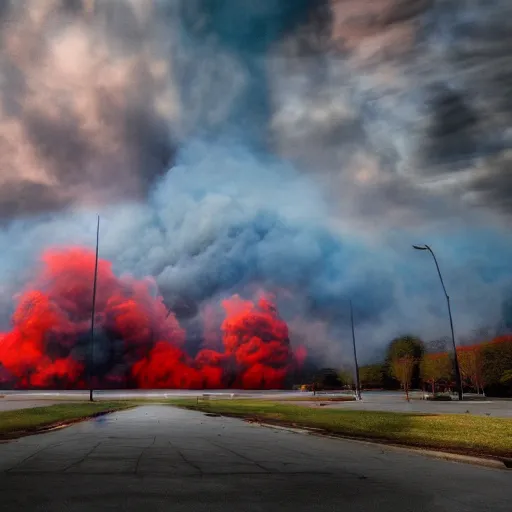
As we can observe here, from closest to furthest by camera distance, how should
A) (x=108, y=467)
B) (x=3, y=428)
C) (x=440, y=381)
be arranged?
(x=108, y=467) → (x=3, y=428) → (x=440, y=381)

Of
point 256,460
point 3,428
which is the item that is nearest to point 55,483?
point 256,460

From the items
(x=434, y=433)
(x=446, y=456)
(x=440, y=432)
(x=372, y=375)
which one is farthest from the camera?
(x=372, y=375)

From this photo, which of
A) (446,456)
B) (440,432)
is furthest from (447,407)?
(446,456)

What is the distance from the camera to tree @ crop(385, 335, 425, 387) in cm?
10388

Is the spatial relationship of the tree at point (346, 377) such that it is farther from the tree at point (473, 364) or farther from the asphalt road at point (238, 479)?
the asphalt road at point (238, 479)

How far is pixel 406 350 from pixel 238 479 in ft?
334

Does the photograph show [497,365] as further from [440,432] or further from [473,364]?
[440,432]

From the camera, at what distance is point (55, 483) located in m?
9.17

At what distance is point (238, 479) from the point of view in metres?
9.84

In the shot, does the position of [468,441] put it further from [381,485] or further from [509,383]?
[509,383]

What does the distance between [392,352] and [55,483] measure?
352 feet

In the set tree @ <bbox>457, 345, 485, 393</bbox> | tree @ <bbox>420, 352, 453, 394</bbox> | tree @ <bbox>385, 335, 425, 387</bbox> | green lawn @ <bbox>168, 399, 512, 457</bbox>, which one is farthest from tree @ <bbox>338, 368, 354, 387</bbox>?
green lawn @ <bbox>168, 399, 512, 457</bbox>

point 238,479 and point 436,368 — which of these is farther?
point 436,368

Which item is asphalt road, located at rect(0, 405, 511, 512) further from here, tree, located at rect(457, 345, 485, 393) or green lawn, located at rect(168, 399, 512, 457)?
tree, located at rect(457, 345, 485, 393)
